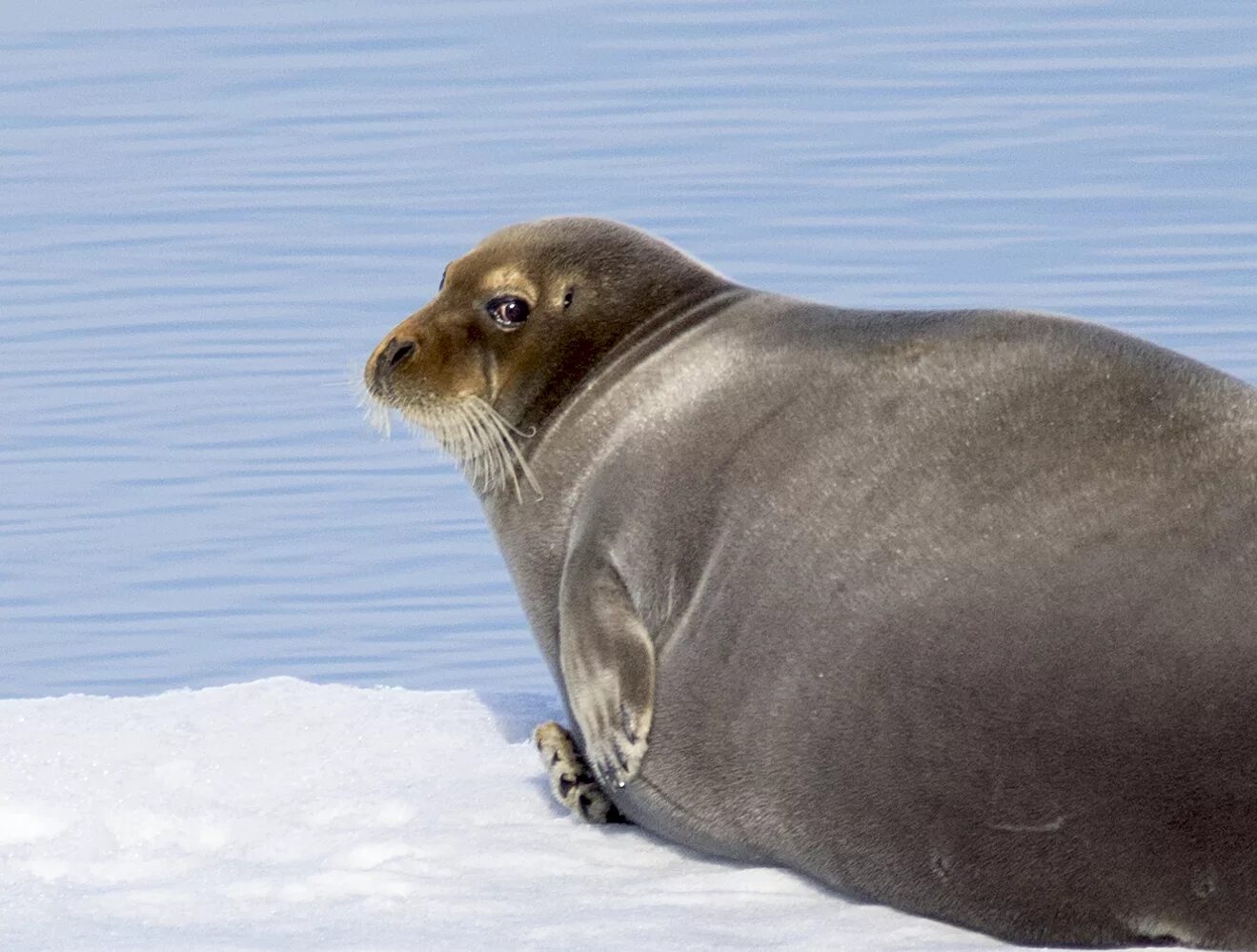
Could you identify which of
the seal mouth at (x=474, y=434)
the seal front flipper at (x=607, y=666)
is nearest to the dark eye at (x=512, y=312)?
the seal mouth at (x=474, y=434)

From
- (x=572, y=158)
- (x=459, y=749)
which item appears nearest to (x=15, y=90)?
(x=572, y=158)

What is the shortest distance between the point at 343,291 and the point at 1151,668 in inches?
Result: 337

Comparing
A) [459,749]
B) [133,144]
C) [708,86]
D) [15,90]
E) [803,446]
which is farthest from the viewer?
[15,90]

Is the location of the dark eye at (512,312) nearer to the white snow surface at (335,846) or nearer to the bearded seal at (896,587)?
the bearded seal at (896,587)

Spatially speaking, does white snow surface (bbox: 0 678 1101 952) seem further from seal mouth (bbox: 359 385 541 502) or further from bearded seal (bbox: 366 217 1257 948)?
seal mouth (bbox: 359 385 541 502)

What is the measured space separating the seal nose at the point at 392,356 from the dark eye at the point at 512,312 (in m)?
0.20

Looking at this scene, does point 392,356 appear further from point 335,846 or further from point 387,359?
point 335,846

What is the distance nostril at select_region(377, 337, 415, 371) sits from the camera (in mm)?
6195

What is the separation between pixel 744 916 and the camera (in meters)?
5.02

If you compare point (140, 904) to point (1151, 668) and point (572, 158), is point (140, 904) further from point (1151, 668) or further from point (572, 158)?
point (572, 158)

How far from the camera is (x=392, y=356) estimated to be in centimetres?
621

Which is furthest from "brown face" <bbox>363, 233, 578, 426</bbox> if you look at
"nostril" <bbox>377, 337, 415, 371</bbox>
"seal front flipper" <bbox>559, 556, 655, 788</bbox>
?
"seal front flipper" <bbox>559, 556, 655, 788</bbox>

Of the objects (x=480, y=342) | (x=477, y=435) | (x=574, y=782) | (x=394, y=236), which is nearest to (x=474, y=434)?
(x=477, y=435)

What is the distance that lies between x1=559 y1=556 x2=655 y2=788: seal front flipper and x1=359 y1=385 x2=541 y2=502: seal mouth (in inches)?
21.7
